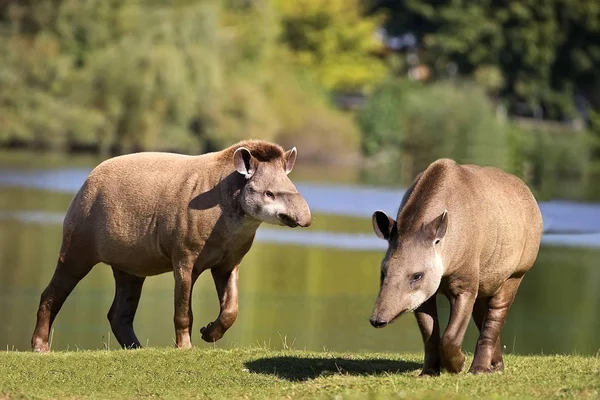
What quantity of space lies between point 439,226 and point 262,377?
2096 mm

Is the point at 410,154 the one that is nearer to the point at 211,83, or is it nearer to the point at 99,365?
the point at 211,83

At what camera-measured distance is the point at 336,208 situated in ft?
147

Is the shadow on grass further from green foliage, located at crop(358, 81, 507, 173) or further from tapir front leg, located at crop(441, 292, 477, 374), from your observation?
green foliage, located at crop(358, 81, 507, 173)

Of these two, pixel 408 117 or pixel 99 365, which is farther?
pixel 408 117

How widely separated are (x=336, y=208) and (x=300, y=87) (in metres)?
30.1

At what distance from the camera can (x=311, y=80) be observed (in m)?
78.8

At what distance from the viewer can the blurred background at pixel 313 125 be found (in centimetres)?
2277

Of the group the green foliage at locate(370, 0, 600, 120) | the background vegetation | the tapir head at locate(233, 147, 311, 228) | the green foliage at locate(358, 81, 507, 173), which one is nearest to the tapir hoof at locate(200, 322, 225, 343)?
the tapir head at locate(233, 147, 311, 228)

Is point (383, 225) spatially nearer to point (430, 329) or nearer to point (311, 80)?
point (430, 329)

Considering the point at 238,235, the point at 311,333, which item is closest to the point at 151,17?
the point at 311,333

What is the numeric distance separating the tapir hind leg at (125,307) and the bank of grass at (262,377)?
1648mm

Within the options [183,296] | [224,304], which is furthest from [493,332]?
[183,296]

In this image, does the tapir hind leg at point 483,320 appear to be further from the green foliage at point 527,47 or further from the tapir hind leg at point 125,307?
the green foliage at point 527,47

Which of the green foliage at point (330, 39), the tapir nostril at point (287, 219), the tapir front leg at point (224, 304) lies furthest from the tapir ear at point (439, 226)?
the green foliage at point (330, 39)
